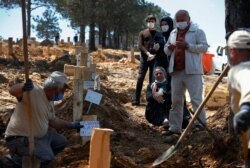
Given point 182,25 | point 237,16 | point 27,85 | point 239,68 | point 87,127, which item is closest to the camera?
point 239,68

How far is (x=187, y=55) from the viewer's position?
6.89m

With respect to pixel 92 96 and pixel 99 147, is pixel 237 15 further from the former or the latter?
pixel 99 147

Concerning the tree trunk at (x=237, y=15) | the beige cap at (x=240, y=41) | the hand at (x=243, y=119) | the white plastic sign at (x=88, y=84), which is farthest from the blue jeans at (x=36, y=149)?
the tree trunk at (x=237, y=15)

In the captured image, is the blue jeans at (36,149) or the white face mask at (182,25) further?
the white face mask at (182,25)

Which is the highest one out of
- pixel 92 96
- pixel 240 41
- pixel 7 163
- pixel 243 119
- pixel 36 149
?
pixel 240 41

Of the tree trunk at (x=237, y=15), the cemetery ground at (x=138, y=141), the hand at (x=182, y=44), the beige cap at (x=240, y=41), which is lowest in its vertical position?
the cemetery ground at (x=138, y=141)

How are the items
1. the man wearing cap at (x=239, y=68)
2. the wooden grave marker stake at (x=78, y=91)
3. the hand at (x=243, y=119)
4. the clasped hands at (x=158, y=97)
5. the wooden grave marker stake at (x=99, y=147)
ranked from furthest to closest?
1. the clasped hands at (x=158, y=97)
2. the wooden grave marker stake at (x=78, y=91)
3. the wooden grave marker stake at (x=99, y=147)
4. the man wearing cap at (x=239, y=68)
5. the hand at (x=243, y=119)

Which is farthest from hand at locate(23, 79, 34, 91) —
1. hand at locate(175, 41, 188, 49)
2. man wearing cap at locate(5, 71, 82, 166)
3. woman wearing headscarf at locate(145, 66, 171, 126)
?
woman wearing headscarf at locate(145, 66, 171, 126)

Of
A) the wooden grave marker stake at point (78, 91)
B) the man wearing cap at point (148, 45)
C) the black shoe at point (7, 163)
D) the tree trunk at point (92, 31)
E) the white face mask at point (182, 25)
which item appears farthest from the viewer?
the tree trunk at point (92, 31)

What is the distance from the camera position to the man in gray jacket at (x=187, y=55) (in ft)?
22.5

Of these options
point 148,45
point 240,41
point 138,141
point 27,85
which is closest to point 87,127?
point 27,85

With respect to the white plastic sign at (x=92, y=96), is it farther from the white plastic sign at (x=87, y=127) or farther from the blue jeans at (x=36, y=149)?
the blue jeans at (x=36, y=149)

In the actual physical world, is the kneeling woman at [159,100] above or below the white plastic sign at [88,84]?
below

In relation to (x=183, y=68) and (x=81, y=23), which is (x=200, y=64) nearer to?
(x=183, y=68)
